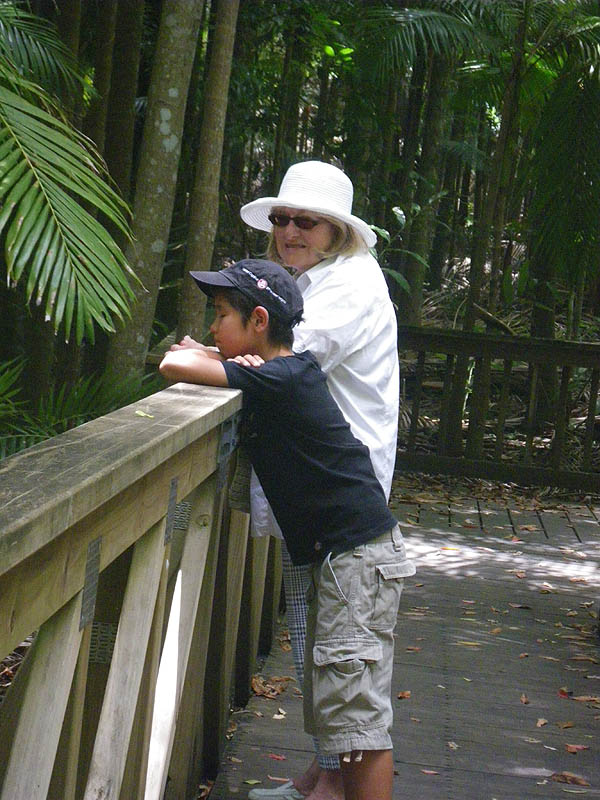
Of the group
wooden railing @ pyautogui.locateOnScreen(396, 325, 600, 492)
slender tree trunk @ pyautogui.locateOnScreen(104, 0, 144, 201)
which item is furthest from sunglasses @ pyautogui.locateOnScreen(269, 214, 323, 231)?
wooden railing @ pyautogui.locateOnScreen(396, 325, 600, 492)

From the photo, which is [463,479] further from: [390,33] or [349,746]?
[349,746]

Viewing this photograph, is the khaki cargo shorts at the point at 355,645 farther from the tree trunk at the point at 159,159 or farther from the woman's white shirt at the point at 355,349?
the tree trunk at the point at 159,159

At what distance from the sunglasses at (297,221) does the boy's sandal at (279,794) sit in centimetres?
157

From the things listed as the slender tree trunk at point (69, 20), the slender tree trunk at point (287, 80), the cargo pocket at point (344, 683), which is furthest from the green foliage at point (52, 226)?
the slender tree trunk at point (287, 80)

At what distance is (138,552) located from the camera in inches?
76.9

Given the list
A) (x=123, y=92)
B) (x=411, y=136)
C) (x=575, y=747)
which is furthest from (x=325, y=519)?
(x=411, y=136)

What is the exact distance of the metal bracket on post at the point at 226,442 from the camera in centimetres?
259

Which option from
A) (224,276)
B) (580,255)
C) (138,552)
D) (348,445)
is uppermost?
(580,255)

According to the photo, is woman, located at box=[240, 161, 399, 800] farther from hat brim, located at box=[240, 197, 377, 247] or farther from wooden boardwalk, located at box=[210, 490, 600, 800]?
wooden boardwalk, located at box=[210, 490, 600, 800]

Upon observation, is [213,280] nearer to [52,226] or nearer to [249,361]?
[249,361]

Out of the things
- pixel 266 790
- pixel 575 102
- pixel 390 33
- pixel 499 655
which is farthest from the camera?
pixel 390 33

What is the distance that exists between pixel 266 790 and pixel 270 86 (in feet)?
30.6

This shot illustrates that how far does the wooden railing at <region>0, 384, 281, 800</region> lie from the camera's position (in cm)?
133

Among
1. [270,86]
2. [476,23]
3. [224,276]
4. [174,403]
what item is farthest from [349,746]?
[270,86]
